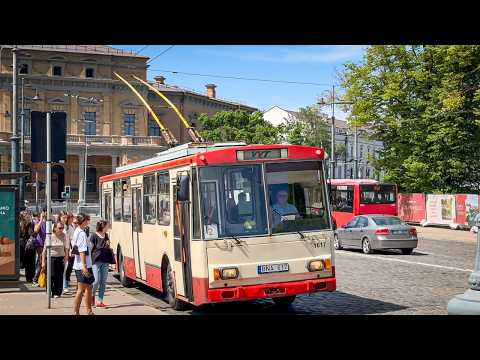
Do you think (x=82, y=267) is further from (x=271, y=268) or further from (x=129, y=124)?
(x=129, y=124)

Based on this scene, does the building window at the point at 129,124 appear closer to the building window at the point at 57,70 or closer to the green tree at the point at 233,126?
the building window at the point at 57,70

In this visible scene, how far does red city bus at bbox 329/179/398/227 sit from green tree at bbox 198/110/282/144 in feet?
69.7

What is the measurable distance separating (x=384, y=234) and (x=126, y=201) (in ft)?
35.4

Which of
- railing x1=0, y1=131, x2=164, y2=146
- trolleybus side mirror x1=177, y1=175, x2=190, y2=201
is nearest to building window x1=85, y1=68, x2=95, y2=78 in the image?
railing x1=0, y1=131, x2=164, y2=146

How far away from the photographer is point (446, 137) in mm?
42406

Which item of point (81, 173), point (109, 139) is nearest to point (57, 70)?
point (109, 139)

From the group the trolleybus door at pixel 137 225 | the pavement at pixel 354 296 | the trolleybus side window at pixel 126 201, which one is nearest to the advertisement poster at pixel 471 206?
the pavement at pixel 354 296
